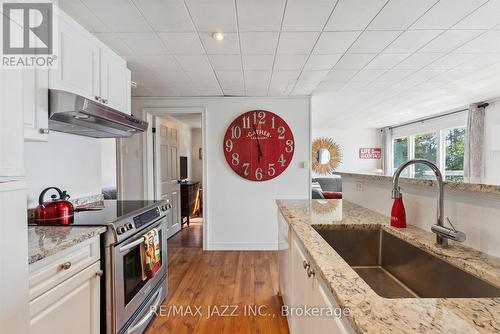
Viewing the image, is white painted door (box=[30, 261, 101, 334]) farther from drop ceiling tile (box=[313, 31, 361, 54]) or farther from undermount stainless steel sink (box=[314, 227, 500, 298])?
drop ceiling tile (box=[313, 31, 361, 54])

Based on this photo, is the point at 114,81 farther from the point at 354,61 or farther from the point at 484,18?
the point at 484,18

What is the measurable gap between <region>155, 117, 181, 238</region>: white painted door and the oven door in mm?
1840

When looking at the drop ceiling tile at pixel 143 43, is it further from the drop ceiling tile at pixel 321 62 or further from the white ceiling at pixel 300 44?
the drop ceiling tile at pixel 321 62

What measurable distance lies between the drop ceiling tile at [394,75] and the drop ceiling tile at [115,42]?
8.73ft

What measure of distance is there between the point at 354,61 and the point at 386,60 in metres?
0.31

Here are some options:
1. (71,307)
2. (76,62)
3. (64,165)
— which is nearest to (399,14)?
(76,62)

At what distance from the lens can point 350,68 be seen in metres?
2.54

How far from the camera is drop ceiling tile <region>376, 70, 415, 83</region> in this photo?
2.66 m

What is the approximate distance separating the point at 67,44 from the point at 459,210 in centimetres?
234

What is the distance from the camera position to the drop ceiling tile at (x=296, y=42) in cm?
186

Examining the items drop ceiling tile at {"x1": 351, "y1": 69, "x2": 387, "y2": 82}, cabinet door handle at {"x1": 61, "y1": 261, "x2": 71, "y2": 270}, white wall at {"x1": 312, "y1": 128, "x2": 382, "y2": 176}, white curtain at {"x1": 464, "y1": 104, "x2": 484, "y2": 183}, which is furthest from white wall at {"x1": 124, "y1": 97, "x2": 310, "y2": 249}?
white wall at {"x1": 312, "y1": 128, "x2": 382, "y2": 176}

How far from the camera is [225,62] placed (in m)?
2.35

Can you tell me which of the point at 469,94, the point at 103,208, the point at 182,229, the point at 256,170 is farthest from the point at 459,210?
the point at 182,229

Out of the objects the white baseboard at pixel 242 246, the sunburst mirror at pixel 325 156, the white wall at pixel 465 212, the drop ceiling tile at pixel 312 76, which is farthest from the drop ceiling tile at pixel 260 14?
the sunburst mirror at pixel 325 156
